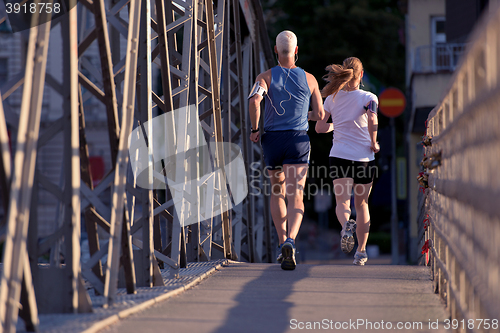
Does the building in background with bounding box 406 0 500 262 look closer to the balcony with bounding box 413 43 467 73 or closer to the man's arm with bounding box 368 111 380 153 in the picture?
the balcony with bounding box 413 43 467 73

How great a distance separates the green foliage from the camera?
30844mm

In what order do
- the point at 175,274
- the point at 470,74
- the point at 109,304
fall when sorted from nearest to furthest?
the point at 470,74
the point at 109,304
the point at 175,274

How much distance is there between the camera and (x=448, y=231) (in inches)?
152

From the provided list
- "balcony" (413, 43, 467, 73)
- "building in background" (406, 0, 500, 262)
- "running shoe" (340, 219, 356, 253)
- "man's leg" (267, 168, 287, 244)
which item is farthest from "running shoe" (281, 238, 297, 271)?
"balcony" (413, 43, 467, 73)

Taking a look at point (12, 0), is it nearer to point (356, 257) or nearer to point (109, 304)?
point (109, 304)

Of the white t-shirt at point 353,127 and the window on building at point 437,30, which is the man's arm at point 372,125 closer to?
the white t-shirt at point 353,127

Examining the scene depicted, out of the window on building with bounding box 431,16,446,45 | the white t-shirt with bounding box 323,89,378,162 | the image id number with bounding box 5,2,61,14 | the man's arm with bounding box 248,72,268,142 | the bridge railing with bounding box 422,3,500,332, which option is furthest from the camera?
the window on building with bounding box 431,16,446,45

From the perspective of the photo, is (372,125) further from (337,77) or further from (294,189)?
(294,189)

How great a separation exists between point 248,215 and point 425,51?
59.6ft

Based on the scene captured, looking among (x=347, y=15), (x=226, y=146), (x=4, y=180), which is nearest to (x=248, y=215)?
(x=226, y=146)

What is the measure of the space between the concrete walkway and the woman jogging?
3.56 feet

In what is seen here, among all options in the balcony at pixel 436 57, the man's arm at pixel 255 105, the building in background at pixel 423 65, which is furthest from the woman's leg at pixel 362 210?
the balcony at pixel 436 57

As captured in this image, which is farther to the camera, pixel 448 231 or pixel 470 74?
pixel 448 231

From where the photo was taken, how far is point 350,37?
31469mm
